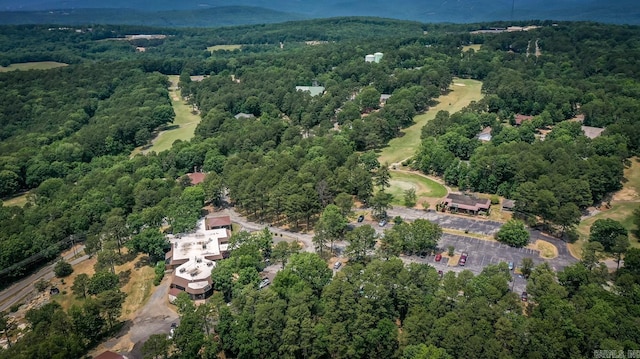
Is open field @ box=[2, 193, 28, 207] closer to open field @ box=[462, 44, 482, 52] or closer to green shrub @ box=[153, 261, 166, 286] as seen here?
green shrub @ box=[153, 261, 166, 286]

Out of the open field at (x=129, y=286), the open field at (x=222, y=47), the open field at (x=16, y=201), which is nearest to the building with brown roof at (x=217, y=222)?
the open field at (x=129, y=286)

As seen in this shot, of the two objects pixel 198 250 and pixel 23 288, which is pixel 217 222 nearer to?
pixel 198 250

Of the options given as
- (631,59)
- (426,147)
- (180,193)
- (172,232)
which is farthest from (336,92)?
(631,59)

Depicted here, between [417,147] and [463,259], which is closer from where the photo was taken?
[463,259]

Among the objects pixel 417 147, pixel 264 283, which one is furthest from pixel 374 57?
pixel 264 283

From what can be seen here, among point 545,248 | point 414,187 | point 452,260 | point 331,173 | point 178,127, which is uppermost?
point 331,173

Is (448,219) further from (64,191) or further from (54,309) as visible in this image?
(64,191)

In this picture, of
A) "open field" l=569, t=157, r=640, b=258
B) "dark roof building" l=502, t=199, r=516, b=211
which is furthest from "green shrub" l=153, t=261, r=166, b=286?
"open field" l=569, t=157, r=640, b=258
